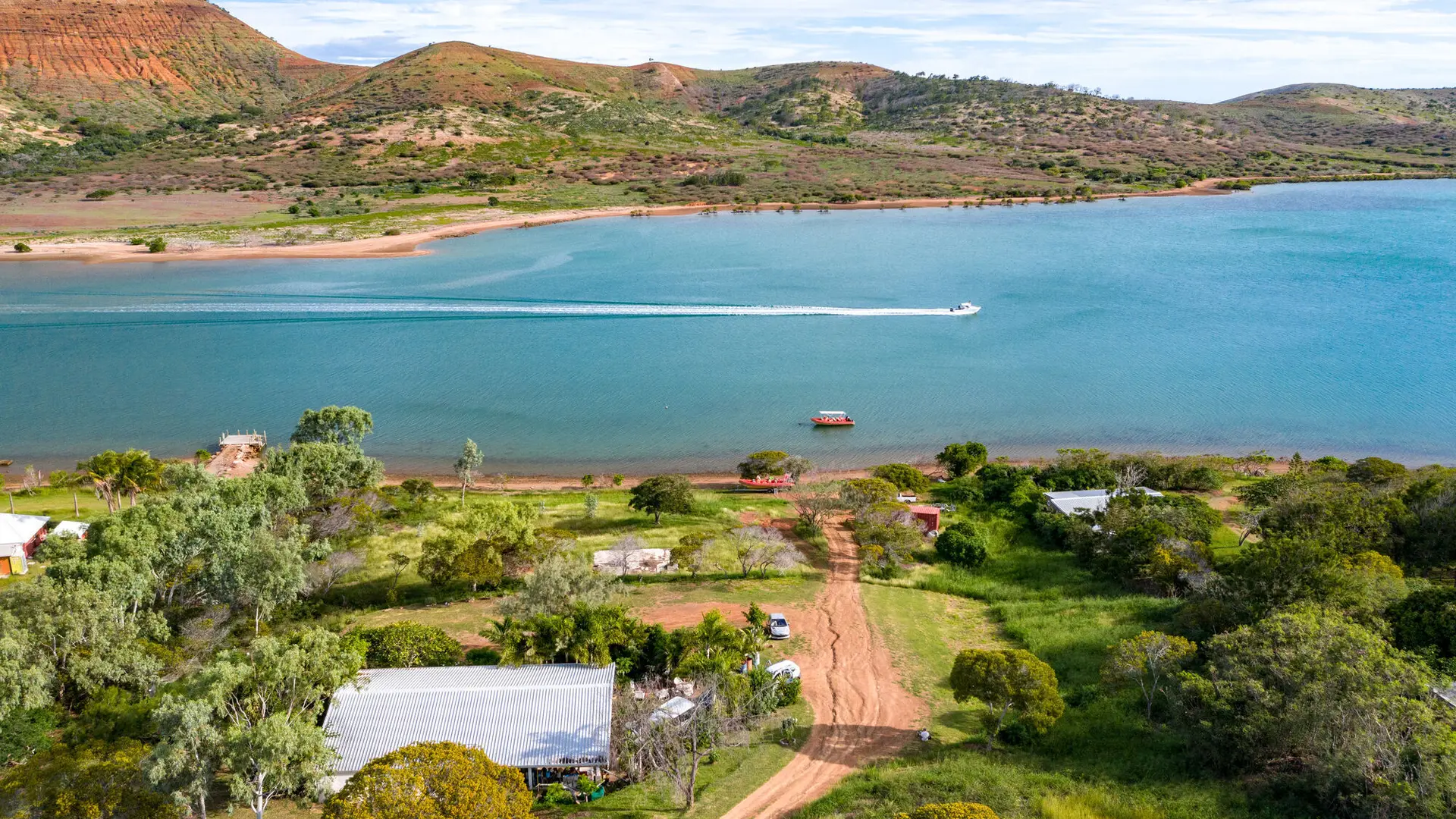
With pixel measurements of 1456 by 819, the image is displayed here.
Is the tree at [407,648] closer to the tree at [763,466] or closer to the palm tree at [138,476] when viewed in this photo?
the palm tree at [138,476]

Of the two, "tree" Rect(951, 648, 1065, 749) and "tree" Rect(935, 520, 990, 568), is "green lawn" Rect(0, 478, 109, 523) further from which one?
"tree" Rect(951, 648, 1065, 749)

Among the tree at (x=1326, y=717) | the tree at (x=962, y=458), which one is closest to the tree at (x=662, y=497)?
the tree at (x=962, y=458)

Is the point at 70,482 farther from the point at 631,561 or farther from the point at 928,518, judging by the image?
the point at 928,518

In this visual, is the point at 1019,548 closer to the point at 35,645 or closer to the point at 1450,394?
the point at 35,645

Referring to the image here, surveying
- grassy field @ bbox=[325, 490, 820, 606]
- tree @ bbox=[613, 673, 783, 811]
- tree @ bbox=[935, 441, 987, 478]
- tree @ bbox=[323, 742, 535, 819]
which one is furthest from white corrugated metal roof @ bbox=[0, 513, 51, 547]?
tree @ bbox=[935, 441, 987, 478]

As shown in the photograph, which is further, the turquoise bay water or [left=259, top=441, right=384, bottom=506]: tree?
the turquoise bay water

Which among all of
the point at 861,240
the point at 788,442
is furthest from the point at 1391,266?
the point at 788,442

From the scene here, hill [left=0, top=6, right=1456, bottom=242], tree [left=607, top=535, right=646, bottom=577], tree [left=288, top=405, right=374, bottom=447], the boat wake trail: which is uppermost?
hill [left=0, top=6, right=1456, bottom=242]
